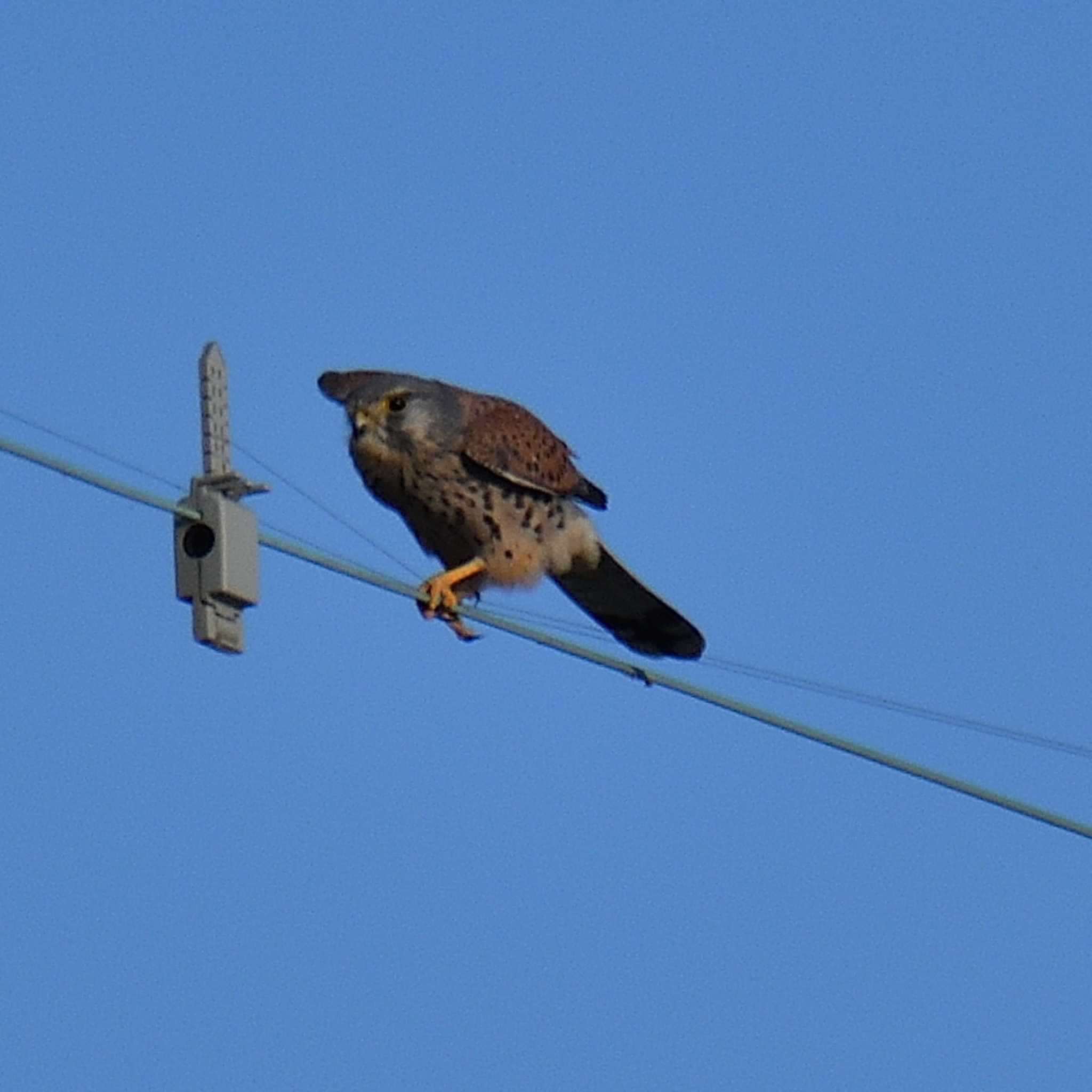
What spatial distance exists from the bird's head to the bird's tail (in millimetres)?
662

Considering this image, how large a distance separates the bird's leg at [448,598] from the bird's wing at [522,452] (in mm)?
336

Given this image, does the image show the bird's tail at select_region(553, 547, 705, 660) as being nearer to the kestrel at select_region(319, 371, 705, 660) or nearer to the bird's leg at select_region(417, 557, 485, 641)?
the kestrel at select_region(319, 371, 705, 660)

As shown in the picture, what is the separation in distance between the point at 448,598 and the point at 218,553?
90.1 inches

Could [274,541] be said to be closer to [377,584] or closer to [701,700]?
[377,584]

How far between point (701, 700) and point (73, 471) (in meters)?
1.63

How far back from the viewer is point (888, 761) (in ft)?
18.6

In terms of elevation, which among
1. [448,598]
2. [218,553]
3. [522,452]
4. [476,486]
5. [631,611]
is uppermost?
[522,452]

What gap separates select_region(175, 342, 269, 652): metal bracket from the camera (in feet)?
17.4

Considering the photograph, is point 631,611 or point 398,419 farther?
point 631,611

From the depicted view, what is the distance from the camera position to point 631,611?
8.40 metres

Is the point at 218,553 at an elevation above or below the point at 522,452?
below

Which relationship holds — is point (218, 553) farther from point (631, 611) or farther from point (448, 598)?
point (631, 611)

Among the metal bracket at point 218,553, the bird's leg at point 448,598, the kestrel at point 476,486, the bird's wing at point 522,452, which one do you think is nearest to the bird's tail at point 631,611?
the kestrel at point 476,486

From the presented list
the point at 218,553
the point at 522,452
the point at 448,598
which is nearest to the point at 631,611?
the point at 522,452
